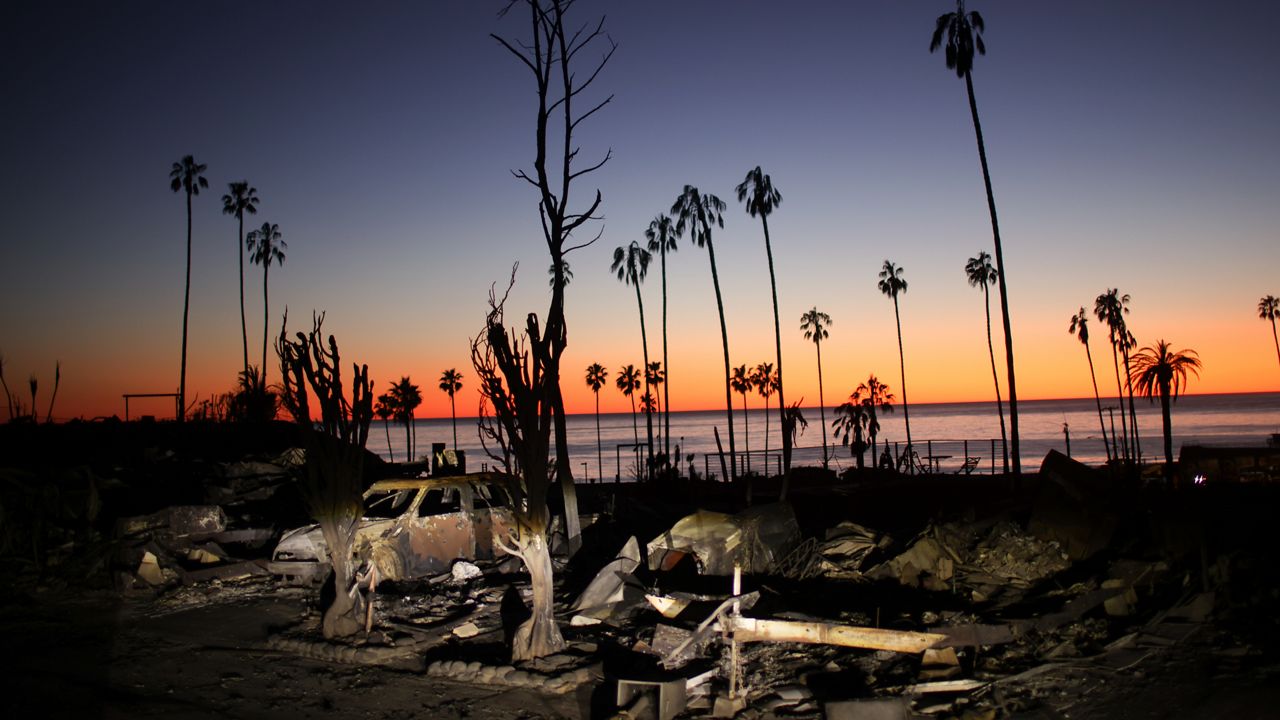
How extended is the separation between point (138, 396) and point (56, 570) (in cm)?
2018

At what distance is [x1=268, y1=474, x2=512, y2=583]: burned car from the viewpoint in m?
11.2

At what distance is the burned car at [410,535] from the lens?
1117 centimetres

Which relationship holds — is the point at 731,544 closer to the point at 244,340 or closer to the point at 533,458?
the point at 533,458

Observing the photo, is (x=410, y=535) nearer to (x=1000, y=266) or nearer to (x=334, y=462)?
(x=334, y=462)

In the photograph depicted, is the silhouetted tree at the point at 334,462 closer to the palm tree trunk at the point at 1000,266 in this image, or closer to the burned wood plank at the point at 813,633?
the burned wood plank at the point at 813,633

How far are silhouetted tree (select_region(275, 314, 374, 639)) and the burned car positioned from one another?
6.41 feet

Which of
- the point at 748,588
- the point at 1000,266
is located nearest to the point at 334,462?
the point at 748,588

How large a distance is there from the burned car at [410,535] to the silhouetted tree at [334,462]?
1953 millimetres

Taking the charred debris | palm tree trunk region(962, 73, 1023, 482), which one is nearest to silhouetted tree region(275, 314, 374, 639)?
the charred debris

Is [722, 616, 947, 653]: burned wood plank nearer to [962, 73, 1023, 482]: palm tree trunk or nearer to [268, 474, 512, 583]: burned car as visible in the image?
[268, 474, 512, 583]: burned car

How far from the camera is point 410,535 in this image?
37.5ft

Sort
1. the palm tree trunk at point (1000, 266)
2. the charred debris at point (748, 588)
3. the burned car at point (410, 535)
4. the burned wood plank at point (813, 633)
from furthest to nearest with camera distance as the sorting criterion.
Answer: the palm tree trunk at point (1000, 266) < the burned car at point (410, 535) < the charred debris at point (748, 588) < the burned wood plank at point (813, 633)

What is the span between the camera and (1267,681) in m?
6.09

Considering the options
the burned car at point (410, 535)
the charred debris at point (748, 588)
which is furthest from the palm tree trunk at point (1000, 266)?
the burned car at point (410, 535)
